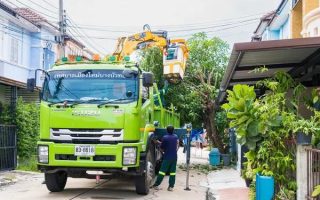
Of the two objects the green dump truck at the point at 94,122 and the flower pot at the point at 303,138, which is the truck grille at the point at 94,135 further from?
the flower pot at the point at 303,138

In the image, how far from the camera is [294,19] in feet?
57.3

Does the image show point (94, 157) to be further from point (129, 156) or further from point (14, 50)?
point (14, 50)

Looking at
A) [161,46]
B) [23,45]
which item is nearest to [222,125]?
[161,46]

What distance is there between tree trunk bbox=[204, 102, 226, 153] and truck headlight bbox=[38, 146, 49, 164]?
10544 millimetres

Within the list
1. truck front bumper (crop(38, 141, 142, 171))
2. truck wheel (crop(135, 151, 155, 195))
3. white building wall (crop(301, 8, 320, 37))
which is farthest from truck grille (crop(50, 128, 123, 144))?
white building wall (crop(301, 8, 320, 37))

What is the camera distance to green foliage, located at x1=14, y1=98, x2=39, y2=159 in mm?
17073

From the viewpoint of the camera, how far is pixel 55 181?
1130 centimetres

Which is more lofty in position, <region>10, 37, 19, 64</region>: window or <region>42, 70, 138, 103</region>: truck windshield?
<region>10, 37, 19, 64</region>: window

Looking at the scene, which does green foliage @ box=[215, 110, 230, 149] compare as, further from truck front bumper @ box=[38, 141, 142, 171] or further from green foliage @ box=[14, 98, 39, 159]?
truck front bumper @ box=[38, 141, 142, 171]

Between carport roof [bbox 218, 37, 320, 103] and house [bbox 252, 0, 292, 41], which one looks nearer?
carport roof [bbox 218, 37, 320, 103]

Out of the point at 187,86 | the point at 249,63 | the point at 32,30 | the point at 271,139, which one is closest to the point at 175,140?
the point at 249,63

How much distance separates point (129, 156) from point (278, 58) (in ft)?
12.3

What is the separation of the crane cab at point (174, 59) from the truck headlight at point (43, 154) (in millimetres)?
6422

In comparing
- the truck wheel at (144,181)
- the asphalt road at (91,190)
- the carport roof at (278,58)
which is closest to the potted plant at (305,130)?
the carport roof at (278,58)
